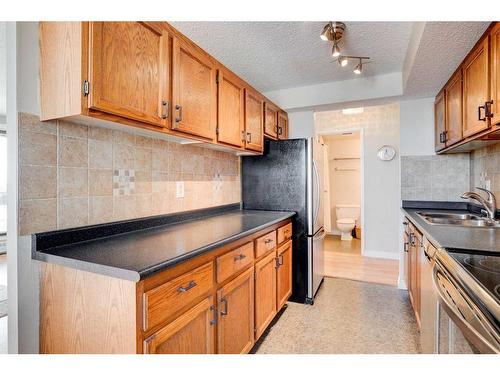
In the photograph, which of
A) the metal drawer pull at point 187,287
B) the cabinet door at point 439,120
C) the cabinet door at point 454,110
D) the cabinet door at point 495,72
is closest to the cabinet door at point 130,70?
the metal drawer pull at point 187,287

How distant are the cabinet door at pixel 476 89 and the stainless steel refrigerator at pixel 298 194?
1166 mm

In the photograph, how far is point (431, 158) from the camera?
2898 millimetres

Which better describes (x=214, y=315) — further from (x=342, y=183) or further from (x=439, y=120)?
(x=342, y=183)

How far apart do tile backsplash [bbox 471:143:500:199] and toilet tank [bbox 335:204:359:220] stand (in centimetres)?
261

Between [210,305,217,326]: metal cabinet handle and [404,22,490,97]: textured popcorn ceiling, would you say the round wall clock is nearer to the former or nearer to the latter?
[404,22,490,97]: textured popcorn ceiling

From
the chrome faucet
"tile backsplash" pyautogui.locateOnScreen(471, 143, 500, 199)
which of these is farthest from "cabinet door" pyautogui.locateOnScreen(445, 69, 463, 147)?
the chrome faucet

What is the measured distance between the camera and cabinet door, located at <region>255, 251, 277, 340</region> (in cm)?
186

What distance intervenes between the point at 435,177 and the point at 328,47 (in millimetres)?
1775

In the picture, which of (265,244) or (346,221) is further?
(346,221)

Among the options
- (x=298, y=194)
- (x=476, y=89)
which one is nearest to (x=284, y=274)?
(x=298, y=194)

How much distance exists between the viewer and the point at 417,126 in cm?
295

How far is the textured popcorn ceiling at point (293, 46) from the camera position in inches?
76.1

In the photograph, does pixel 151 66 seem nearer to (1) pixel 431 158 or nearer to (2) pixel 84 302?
(2) pixel 84 302
